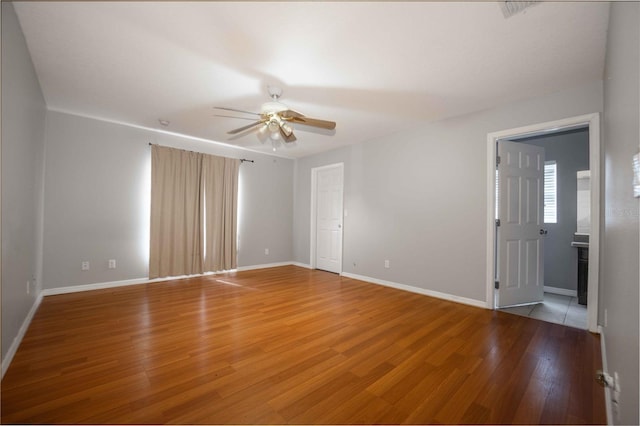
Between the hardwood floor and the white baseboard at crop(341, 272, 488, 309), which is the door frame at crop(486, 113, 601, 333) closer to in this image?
the hardwood floor

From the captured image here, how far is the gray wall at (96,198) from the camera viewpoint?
3.40 m

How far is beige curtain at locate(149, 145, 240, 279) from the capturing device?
411 centimetres

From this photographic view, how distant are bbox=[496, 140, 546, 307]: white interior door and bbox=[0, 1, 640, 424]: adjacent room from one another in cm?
3

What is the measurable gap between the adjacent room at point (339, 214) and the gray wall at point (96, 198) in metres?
0.03

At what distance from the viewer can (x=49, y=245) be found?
337 cm

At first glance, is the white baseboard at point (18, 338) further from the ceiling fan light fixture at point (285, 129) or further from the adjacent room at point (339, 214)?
the ceiling fan light fixture at point (285, 129)

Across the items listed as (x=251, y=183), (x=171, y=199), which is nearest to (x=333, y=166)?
(x=251, y=183)

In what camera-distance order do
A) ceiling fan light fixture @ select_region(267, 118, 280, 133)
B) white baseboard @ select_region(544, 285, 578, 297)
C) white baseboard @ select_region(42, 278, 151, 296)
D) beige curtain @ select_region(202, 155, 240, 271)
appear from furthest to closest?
1. beige curtain @ select_region(202, 155, 240, 271)
2. white baseboard @ select_region(544, 285, 578, 297)
3. white baseboard @ select_region(42, 278, 151, 296)
4. ceiling fan light fixture @ select_region(267, 118, 280, 133)

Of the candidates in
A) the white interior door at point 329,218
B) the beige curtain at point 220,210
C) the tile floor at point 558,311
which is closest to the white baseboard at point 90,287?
the beige curtain at point 220,210

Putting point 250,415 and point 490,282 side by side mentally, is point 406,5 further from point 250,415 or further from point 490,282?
point 490,282

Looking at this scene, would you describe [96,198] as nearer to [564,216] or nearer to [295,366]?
[295,366]

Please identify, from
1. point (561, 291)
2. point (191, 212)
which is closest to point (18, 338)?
point (191, 212)

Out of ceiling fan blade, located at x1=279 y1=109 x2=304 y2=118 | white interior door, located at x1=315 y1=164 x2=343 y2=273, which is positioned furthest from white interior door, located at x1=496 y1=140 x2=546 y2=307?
white interior door, located at x1=315 y1=164 x2=343 y2=273

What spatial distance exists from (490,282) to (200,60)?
12.6 ft
